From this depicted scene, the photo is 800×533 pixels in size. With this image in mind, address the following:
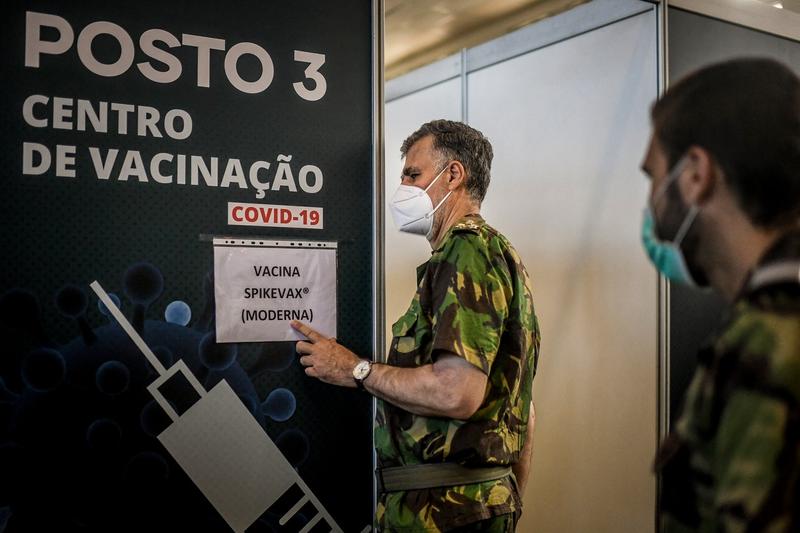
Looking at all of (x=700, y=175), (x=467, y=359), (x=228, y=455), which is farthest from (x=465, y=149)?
(x=700, y=175)

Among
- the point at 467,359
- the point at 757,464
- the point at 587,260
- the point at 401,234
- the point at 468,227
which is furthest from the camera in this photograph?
the point at 401,234

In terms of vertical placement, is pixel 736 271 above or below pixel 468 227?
below

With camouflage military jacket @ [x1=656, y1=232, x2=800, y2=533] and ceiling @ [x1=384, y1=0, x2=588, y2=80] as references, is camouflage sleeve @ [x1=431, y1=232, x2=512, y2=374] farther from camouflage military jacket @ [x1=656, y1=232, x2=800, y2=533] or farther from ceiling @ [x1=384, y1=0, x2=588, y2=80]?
ceiling @ [x1=384, y1=0, x2=588, y2=80]

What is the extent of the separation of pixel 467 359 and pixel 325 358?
45 centimetres

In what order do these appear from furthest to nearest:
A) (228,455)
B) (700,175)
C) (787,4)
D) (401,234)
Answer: (401,234) → (787,4) → (228,455) → (700,175)

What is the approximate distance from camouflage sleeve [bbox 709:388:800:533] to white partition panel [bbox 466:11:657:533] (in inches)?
76.3

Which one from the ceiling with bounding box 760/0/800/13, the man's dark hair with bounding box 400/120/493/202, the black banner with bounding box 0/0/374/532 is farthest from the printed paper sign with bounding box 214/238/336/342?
the ceiling with bounding box 760/0/800/13

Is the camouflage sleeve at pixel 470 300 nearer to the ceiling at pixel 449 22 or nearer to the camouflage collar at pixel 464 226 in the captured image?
the camouflage collar at pixel 464 226

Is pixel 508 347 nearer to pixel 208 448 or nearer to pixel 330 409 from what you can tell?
pixel 330 409

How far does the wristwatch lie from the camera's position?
1843 millimetres

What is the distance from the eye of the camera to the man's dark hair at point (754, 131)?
0.86 m

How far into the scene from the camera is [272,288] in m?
1.95

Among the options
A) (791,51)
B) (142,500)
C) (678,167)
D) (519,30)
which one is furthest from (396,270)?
(678,167)

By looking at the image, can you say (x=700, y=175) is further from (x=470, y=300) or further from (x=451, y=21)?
(x=451, y=21)
